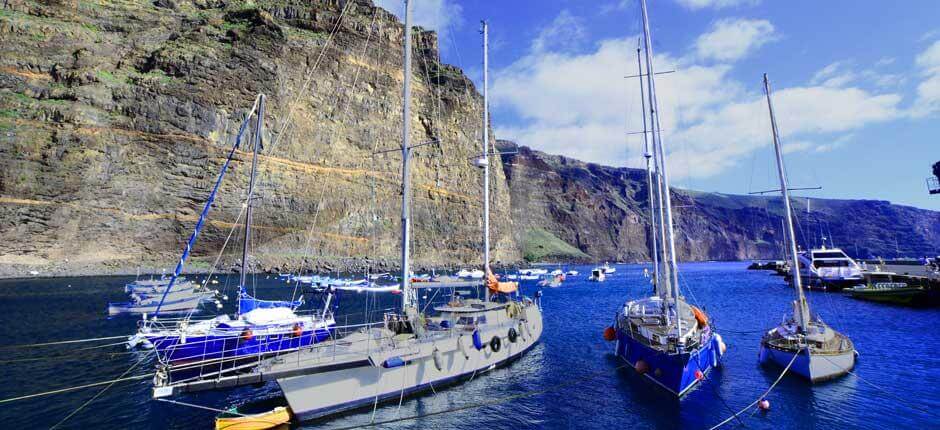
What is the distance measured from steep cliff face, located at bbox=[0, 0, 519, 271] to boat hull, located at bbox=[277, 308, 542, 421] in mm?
34908

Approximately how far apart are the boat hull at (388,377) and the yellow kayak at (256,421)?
0.41 m

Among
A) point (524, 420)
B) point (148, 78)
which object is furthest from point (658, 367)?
point (148, 78)

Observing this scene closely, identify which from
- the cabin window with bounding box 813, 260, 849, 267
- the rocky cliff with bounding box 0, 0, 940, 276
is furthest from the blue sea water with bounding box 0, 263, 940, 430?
the rocky cliff with bounding box 0, 0, 940, 276

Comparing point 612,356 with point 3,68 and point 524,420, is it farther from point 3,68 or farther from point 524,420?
point 3,68

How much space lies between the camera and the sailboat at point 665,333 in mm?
16250

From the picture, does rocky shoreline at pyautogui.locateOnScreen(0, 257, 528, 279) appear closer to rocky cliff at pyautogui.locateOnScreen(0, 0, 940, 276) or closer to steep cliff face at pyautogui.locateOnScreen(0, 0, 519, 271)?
rocky cliff at pyautogui.locateOnScreen(0, 0, 940, 276)

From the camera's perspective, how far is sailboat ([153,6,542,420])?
13.6m

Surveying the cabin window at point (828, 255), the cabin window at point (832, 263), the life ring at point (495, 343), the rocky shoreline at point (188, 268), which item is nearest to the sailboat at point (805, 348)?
the life ring at point (495, 343)

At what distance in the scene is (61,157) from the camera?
6488 cm

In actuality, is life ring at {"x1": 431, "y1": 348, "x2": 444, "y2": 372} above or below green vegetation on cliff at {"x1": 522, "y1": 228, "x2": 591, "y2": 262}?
below

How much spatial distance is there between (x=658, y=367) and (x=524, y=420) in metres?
5.98

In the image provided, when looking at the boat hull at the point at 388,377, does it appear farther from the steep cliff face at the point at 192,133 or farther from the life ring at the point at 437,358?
the steep cliff face at the point at 192,133

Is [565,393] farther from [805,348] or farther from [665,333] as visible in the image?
[805,348]

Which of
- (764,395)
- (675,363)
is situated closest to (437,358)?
(675,363)
